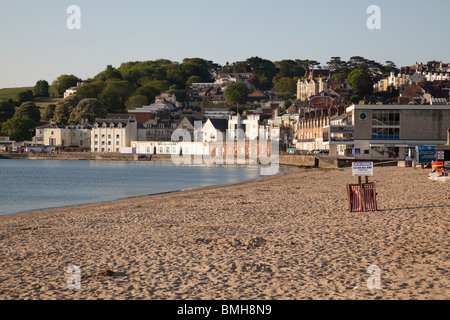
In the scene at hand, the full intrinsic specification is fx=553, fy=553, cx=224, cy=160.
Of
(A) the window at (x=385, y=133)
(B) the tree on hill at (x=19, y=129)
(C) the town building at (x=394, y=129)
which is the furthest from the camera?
(B) the tree on hill at (x=19, y=129)

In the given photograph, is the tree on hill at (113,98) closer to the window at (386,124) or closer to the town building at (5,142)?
the town building at (5,142)

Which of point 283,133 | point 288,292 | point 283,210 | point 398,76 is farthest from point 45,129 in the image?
point 288,292

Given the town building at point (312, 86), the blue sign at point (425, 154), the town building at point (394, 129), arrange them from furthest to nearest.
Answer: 1. the town building at point (312, 86)
2. the town building at point (394, 129)
3. the blue sign at point (425, 154)

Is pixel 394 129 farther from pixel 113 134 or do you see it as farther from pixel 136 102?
pixel 136 102

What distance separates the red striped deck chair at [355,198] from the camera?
17.2 m

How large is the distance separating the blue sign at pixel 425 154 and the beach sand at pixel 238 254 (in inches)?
1161

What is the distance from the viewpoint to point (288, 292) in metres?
8.55

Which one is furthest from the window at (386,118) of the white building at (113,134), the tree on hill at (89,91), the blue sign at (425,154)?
the tree on hill at (89,91)

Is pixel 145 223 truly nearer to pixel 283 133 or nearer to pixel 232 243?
pixel 232 243

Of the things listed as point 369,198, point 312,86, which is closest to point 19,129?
point 312,86

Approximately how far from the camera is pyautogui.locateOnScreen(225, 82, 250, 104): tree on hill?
181000mm

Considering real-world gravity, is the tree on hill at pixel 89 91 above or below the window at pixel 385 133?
above

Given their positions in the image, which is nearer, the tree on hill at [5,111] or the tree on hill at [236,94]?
the tree on hill at [236,94]
